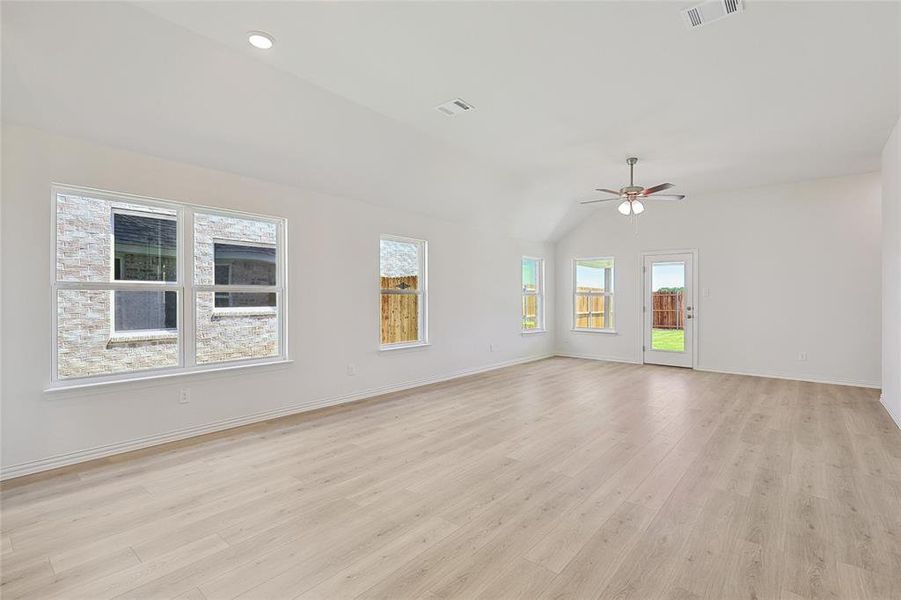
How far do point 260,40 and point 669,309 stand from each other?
7370mm

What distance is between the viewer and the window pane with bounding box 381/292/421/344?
5.86 metres

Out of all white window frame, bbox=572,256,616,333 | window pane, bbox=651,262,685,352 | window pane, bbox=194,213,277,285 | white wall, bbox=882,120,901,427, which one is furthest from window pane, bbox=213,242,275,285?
window pane, bbox=651,262,685,352

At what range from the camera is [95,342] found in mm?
3479

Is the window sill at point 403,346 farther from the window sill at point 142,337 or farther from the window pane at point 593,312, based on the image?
the window pane at point 593,312

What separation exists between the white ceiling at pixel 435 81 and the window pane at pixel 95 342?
1308 millimetres

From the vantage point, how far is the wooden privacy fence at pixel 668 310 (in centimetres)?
757

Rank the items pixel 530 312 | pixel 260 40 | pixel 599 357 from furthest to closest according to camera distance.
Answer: pixel 530 312
pixel 599 357
pixel 260 40

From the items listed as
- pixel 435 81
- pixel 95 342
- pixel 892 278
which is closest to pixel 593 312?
pixel 892 278

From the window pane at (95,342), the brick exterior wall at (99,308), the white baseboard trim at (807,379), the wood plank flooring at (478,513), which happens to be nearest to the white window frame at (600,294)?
the white baseboard trim at (807,379)

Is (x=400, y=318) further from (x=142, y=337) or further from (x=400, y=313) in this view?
(x=142, y=337)

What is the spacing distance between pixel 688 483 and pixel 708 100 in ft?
10.5

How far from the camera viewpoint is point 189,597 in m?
1.84

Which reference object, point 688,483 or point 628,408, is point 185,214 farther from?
point 628,408

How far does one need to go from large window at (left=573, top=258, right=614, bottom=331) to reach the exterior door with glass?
75 centimetres
